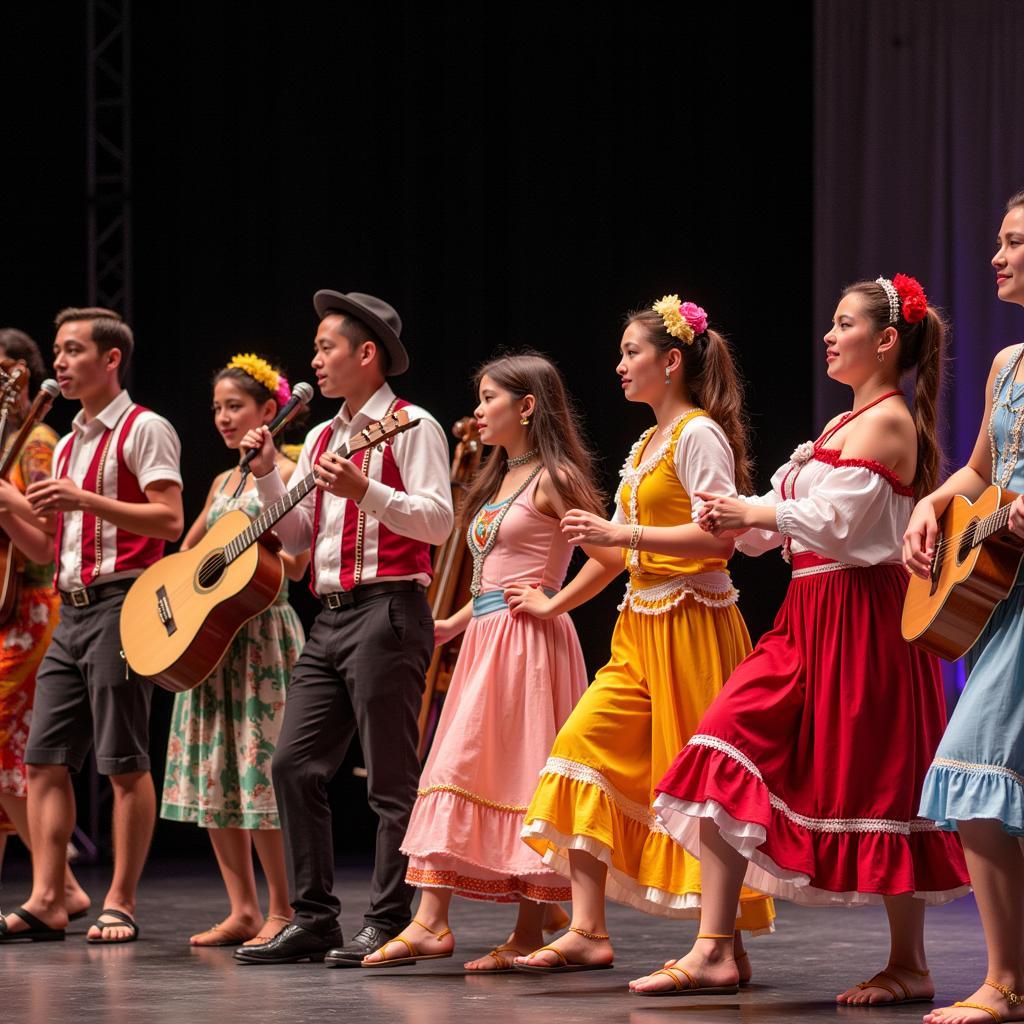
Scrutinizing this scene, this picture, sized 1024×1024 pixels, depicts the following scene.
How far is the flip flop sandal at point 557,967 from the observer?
394 centimetres

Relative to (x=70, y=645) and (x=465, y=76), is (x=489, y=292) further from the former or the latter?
(x=70, y=645)

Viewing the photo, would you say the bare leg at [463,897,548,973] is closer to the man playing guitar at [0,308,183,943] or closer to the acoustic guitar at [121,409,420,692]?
the acoustic guitar at [121,409,420,692]

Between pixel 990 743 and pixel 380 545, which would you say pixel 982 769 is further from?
pixel 380 545

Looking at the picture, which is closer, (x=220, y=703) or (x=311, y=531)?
(x=311, y=531)

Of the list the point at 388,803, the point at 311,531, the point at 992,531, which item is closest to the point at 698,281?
the point at 311,531

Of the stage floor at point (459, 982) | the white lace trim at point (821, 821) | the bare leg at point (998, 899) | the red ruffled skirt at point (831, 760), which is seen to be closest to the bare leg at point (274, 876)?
the stage floor at point (459, 982)

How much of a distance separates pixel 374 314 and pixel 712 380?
0.97 m

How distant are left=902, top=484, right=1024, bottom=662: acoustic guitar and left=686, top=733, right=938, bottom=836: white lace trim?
434 mm

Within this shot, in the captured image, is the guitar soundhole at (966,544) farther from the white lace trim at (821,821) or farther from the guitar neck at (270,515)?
the guitar neck at (270,515)

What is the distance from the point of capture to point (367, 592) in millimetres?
4398

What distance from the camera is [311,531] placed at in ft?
15.5

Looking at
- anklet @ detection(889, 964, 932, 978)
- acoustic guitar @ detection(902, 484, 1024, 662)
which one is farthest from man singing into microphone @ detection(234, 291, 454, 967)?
acoustic guitar @ detection(902, 484, 1024, 662)

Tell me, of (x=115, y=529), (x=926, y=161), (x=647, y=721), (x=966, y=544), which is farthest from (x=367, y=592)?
(x=926, y=161)

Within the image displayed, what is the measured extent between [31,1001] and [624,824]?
52.7 inches
